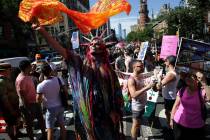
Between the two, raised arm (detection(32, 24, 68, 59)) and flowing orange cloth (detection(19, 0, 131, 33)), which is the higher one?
flowing orange cloth (detection(19, 0, 131, 33))

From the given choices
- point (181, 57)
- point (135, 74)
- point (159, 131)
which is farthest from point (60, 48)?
point (159, 131)

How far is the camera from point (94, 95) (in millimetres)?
4387

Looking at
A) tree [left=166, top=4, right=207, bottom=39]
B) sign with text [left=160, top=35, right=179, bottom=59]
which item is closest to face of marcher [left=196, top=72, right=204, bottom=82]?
sign with text [left=160, top=35, right=179, bottom=59]

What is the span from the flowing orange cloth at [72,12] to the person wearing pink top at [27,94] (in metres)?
3.17

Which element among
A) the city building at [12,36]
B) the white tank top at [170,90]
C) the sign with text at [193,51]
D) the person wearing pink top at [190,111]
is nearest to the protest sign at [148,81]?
the white tank top at [170,90]

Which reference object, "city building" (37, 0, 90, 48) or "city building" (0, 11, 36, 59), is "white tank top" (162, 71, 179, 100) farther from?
"city building" (0, 11, 36, 59)

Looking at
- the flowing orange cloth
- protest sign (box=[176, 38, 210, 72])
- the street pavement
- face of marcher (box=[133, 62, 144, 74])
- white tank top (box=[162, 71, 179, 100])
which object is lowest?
the street pavement

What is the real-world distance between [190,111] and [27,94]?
3571 millimetres

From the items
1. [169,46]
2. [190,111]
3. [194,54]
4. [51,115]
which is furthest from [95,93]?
[169,46]

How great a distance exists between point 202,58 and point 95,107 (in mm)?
1806

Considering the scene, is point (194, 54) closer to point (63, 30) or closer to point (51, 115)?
point (51, 115)

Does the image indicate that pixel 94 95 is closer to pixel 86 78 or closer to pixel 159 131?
pixel 86 78

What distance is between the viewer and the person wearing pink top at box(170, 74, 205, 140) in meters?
5.16

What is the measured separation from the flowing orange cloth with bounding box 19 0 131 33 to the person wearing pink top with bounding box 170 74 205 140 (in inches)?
53.1
